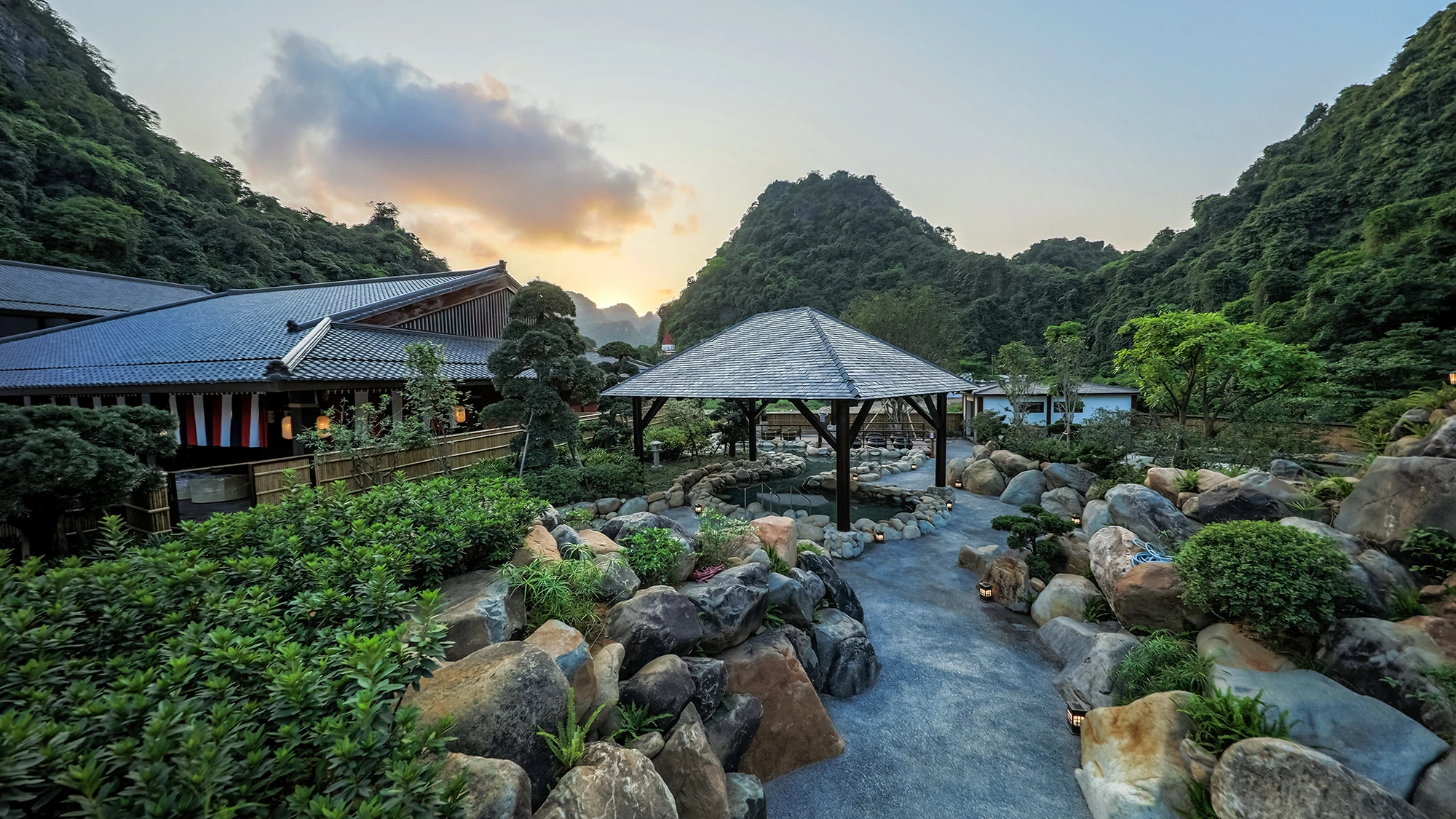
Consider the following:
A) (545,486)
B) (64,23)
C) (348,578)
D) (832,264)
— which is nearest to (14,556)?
(545,486)

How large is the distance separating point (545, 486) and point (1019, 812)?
9.06 metres

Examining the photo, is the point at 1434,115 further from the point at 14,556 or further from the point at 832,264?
the point at 14,556

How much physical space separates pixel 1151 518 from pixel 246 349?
17685 millimetres

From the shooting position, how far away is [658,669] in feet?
12.4

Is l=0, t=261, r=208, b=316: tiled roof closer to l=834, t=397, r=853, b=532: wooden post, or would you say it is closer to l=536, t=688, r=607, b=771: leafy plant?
l=834, t=397, r=853, b=532: wooden post

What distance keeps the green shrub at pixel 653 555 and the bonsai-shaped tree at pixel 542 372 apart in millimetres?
6130

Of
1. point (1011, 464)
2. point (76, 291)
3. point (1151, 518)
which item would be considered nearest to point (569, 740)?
point (1151, 518)

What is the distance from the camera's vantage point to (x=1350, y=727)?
3400 millimetres

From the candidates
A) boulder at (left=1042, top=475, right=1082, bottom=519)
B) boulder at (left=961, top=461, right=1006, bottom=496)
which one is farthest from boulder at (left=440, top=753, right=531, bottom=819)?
boulder at (left=961, top=461, right=1006, bottom=496)

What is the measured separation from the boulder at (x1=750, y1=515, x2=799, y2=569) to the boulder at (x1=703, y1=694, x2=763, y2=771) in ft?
6.84

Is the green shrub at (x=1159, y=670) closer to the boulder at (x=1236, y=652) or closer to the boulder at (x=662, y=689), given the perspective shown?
the boulder at (x=1236, y=652)

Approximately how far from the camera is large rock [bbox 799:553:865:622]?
594 centimetres

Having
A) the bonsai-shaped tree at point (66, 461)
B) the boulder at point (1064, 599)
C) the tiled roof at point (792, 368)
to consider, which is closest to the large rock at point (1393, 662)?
the boulder at point (1064, 599)

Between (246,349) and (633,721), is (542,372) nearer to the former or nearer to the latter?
(246,349)
